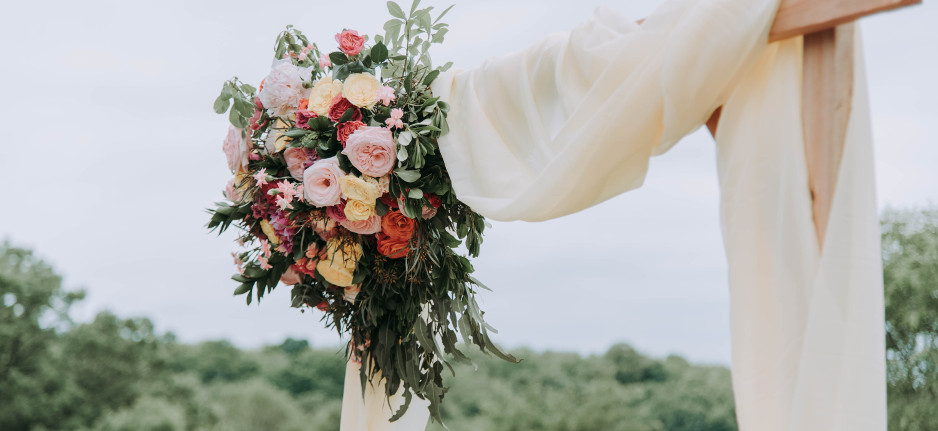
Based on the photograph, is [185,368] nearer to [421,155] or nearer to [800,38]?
[421,155]

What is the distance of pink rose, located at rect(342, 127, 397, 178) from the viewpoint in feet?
6.78

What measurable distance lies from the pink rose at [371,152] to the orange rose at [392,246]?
0.23 metres

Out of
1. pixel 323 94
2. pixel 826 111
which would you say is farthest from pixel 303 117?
pixel 826 111

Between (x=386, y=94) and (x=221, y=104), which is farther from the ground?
(x=221, y=104)

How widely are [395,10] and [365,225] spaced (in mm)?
621

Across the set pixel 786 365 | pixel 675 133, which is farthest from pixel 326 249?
pixel 786 365

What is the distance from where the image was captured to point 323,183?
2.12m

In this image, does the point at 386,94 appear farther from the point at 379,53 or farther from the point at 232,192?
the point at 232,192

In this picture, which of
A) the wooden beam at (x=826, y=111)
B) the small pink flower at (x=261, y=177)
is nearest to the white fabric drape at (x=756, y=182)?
the wooden beam at (x=826, y=111)

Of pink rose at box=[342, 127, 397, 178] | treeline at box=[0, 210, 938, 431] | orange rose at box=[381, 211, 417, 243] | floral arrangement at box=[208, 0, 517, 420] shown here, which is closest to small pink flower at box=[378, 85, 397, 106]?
floral arrangement at box=[208, 0, 517, 420]

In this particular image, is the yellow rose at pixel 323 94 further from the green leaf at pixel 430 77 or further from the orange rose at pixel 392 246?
the orange rose at pixel 392 246

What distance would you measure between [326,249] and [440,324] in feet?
1.35

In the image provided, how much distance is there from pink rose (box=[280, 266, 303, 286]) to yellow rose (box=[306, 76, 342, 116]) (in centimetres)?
50

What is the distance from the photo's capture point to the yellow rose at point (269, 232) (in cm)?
227
